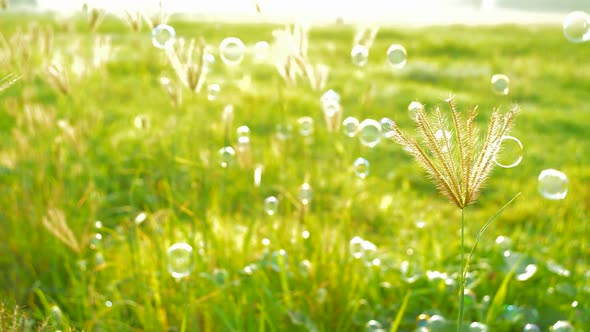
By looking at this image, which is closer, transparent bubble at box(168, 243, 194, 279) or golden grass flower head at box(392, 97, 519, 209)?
golden grass flower head at box(392, 97, 519, 209)

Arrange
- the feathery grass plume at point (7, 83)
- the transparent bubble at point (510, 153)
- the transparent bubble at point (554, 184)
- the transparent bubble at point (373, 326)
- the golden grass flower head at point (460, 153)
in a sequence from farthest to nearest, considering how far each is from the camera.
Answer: the transparent bubble at point (373, 326) → the transparent bubble at point (554, 184) → the transparent bubble at point (510, 153) → the golden grass flower head at point (460, 153) → the feathery grass plume at point (7, 83)

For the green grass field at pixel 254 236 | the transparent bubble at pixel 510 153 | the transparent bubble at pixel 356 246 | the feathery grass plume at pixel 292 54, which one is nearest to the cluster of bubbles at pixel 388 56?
the green grass field at pixel 254 236

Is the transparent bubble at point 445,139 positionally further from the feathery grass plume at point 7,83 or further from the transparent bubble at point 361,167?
the transparent bubble at point 361,167

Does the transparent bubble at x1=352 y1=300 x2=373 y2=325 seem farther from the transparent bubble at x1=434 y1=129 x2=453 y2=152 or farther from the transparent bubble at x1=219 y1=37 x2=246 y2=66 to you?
the transparent bubble at x1=434 y1=129 x2=453 y2=152

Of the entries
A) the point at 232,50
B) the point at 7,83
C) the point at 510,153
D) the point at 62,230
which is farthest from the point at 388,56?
the point at 510,153

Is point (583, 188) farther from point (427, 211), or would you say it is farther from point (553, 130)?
point (553, 130)

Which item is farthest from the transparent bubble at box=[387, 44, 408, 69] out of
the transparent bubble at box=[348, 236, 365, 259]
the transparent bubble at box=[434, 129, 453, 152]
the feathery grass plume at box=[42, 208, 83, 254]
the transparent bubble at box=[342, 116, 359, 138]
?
the feathery grass plume at box=[42, 208, 83, 254]

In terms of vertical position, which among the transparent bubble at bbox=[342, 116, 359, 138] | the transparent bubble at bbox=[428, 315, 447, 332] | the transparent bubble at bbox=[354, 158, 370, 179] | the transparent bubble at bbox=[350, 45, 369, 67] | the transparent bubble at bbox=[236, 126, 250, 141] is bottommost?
the transparent bubble at bbox=[428, 315, 447, 332]

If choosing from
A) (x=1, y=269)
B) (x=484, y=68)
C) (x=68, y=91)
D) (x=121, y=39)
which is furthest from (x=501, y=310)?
(x=121, y=39)
